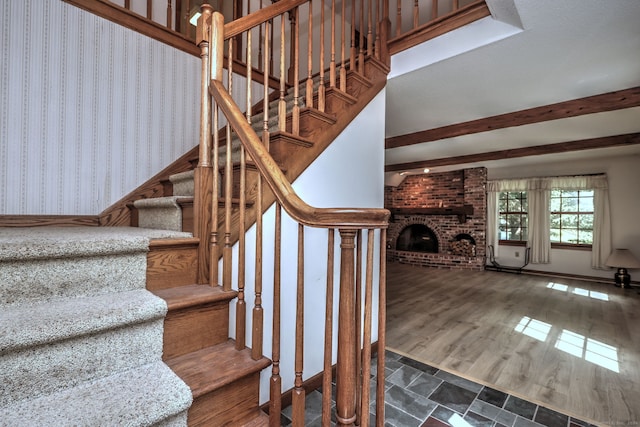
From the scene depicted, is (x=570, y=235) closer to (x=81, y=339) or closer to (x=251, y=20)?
(x=251, y=20)

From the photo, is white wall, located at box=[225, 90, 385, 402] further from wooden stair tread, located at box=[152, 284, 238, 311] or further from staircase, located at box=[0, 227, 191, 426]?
staircase, located at box=[0, 227, 191, 426]

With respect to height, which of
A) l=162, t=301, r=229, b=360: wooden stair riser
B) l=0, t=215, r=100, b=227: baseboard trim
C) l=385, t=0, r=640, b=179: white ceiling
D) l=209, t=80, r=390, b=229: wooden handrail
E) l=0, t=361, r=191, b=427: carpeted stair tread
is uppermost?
l=385, t=0, r=640, b=179: white ceiling

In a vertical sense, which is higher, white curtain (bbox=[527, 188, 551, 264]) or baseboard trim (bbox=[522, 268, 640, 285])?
white curtain (bbox=[527, 188, 551, 264])

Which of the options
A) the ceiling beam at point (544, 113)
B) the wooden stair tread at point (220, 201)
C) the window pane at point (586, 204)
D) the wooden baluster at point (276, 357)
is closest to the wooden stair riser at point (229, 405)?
the wooden baluster at point (276, 357)

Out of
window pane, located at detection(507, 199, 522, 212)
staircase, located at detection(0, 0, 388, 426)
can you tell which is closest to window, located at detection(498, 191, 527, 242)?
window pane, located at detection(507, 199, 522, 212)

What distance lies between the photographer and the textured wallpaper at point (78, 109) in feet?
5.85

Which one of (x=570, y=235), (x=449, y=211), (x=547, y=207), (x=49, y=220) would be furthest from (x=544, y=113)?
(x=49, y=220)

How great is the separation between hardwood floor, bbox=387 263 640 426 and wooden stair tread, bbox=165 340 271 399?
5.35ft

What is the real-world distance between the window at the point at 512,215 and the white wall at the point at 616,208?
702 millimetres

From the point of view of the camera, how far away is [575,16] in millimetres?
1670

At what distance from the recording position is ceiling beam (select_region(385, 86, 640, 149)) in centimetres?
266

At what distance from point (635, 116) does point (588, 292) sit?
108 inches

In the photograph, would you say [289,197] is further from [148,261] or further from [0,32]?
[0,32]

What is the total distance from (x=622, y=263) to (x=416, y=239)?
374cm
